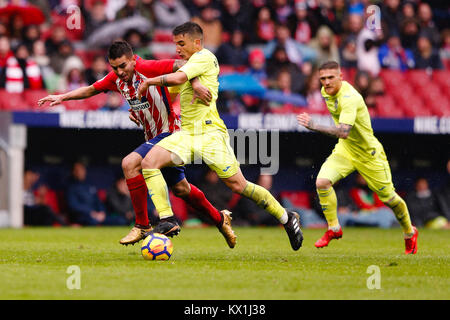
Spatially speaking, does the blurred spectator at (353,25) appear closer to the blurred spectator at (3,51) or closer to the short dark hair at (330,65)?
the blurred spectator at (3,51)

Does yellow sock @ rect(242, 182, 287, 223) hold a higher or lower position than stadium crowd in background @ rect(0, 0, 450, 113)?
lower

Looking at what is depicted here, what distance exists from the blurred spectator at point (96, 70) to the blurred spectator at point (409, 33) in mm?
7580

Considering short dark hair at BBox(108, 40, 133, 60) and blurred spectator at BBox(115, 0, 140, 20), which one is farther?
blurred spectator at BBox(115, 0, 140, 20)

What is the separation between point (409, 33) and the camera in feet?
65.6

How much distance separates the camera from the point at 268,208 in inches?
352

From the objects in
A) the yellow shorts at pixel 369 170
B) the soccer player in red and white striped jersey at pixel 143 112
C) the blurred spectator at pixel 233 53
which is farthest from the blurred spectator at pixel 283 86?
the soccer player in red and white striped jersey at pixel 143 112

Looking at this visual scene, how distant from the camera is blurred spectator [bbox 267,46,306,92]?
17406 millimetres

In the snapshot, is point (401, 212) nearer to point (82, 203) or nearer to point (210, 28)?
point (82, 203)

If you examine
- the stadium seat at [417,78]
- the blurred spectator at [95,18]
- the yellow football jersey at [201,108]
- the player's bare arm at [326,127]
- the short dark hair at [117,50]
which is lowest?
the player's bare arm at [326,127]

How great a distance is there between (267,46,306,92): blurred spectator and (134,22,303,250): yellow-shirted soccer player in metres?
8.71

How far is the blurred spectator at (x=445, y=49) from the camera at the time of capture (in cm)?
2039

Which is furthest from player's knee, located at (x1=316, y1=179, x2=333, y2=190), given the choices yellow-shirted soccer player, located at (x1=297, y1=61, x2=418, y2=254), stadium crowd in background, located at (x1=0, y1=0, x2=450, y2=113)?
stadium crowd in background, located at (x1=0, y1=0, x2=450, y2=113)

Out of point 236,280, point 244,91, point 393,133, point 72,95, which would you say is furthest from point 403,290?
point 393,133

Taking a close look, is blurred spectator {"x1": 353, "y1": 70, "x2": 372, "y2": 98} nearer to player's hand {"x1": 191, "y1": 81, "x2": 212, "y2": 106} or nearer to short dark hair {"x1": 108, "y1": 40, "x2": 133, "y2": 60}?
player's hand {"x1": 191, "y1": 81, "x2": 212, "y2": 106}
